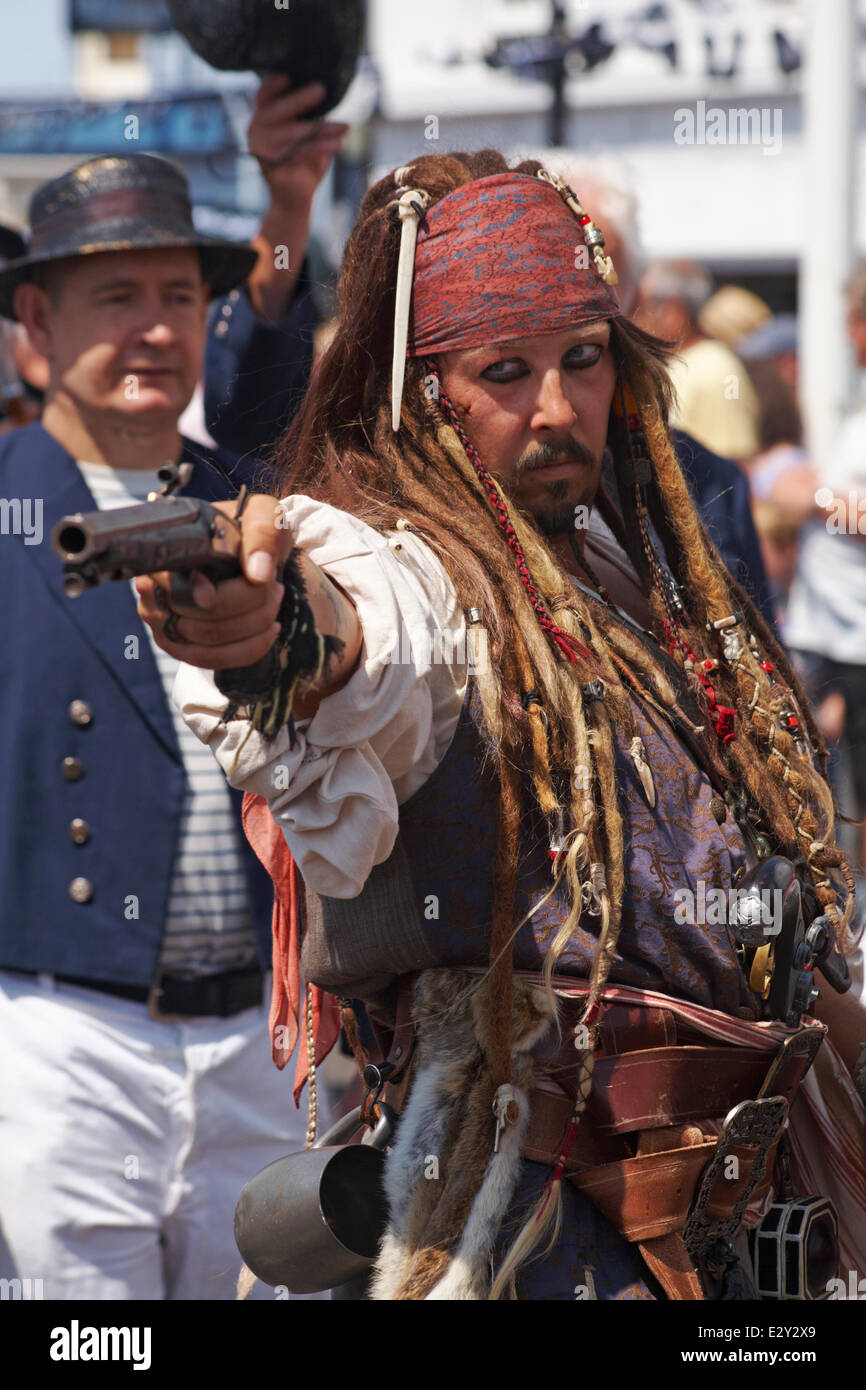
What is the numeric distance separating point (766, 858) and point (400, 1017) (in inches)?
21.9

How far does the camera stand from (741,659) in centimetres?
272

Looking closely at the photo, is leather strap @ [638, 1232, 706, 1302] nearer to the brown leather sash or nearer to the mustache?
the brown leather sash

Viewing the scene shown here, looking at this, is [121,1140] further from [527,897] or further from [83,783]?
[527,897]

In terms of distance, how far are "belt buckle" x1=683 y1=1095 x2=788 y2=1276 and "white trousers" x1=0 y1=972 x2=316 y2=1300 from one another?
4.15ft

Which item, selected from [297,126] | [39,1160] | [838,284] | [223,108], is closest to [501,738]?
[39,1160]

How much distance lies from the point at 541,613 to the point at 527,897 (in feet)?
1.24

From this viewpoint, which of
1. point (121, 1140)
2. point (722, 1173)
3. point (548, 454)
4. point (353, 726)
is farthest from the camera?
point (121, 1140)

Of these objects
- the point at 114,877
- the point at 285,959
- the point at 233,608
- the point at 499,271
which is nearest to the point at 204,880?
the point at 114,877

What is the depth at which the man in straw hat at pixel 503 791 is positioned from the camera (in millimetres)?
2033

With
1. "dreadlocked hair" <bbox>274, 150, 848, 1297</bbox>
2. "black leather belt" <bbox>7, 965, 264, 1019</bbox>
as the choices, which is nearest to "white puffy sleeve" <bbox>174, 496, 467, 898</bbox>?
"dreadlocked hair" <bbox>274, 150, 848, 1297</bbox>

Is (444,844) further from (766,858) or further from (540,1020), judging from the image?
(766,858)

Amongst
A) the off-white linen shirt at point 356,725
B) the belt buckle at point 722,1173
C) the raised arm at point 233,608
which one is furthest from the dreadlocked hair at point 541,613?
the raised arm at point 233,608

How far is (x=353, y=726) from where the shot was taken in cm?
200

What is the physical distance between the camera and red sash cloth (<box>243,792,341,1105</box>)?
2.50 m
